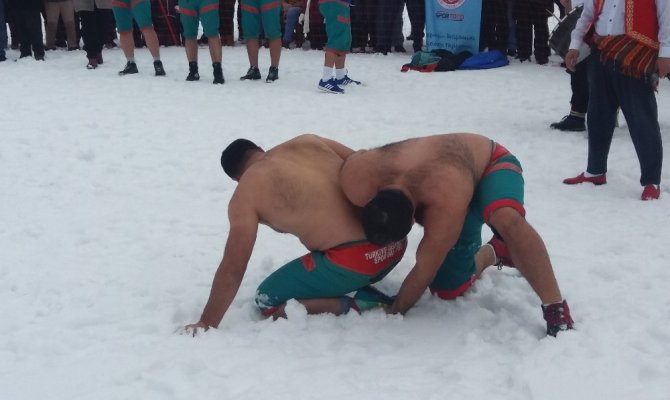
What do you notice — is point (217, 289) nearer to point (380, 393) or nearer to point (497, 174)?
point (380, 393)

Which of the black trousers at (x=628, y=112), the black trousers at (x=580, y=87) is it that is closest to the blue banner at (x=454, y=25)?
the black trousers at (x=580, y=87)

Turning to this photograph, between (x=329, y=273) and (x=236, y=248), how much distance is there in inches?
14.1

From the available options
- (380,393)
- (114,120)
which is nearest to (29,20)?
(114,120)

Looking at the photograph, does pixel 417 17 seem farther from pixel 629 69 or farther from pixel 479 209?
pixel 479 209

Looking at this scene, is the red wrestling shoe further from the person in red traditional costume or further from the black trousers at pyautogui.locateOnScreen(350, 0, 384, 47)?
the black trousers at pyautogui.locateOnScreen(350, 0, 384, 47)

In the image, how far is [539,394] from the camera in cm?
195

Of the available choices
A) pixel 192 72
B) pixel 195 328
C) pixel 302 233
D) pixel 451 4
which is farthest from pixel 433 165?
pixel 451 4

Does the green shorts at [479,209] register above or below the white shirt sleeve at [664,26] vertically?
below

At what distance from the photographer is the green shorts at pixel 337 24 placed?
643cm

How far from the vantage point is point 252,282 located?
2.86 meters

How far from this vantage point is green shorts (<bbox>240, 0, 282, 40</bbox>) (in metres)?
6.73

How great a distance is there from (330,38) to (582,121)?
245 cm

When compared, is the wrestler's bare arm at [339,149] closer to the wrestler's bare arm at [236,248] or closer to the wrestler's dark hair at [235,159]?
the wrestler's dark hair at [235,159]

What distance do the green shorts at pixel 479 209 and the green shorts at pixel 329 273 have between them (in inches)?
8.5
